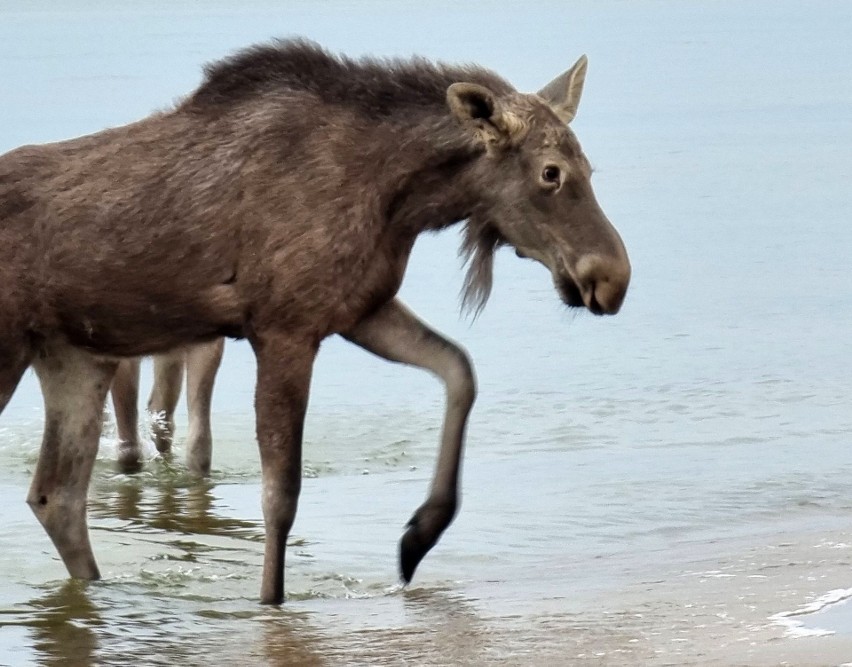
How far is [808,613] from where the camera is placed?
19.9 ft

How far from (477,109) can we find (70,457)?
2.01 meters

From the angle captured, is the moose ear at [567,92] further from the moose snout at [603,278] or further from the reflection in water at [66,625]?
the reflection in water at [66,625]

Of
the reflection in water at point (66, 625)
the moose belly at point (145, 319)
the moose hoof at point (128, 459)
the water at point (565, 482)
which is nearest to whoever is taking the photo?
the reflection in water at point (66, 625)

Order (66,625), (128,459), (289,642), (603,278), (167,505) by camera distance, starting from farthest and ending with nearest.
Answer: (128,459) < (167,505) < (603,278) < (66,625) < (289,642)

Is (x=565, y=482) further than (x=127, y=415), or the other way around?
(x=127, y=415)

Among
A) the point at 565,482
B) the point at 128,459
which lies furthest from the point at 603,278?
the point at 128,459

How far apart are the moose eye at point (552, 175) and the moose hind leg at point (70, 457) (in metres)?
1.79

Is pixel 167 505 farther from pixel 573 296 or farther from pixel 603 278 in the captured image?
pixel 603 278

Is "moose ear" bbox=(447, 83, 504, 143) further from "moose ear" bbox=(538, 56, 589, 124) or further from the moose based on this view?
"moose ear" bbox=(538, 56, 589, 124)

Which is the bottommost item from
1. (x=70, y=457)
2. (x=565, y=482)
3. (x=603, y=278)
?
(x=565, y=482)

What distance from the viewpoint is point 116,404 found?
9805 mm

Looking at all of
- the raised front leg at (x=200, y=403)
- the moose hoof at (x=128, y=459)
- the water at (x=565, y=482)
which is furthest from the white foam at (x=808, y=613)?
the moose hoof at (x=128, y=459)

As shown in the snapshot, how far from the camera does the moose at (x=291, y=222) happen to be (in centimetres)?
687

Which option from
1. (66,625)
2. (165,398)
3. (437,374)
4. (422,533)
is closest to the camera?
(66,625)
